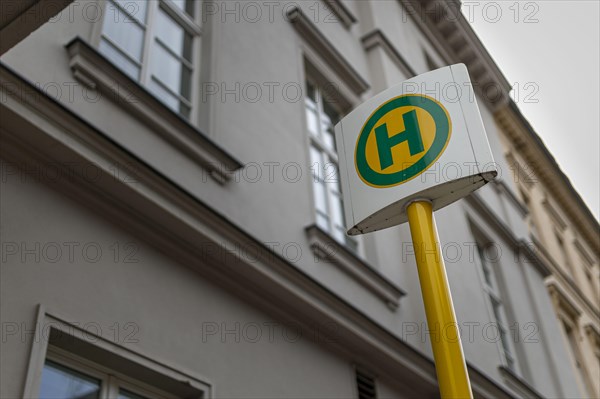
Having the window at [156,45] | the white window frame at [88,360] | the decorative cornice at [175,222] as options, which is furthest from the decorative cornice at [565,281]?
the white window frame at [88,360]

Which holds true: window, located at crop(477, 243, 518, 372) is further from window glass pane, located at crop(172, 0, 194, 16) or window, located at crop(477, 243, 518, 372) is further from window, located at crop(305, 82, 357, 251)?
window glass pane, located at crop(172, 0, 194, 16)

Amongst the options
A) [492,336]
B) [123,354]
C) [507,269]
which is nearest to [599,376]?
[507,269]

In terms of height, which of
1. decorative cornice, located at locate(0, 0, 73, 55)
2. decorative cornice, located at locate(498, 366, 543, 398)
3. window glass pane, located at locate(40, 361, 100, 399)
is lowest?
window glass pane, located at locate(40, 361, 100, 399)

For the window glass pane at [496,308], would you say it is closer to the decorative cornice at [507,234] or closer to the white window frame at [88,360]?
the decorative cornice at [507,234]

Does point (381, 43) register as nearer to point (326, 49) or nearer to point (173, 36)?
point (326, 49)

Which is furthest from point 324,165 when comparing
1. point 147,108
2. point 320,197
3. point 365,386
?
point 147,108

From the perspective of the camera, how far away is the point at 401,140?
309 centimetres

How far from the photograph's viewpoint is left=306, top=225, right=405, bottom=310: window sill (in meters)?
6.65

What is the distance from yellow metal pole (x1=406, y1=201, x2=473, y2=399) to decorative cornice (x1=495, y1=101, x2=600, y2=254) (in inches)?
595

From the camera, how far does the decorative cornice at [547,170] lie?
17469 millimetres

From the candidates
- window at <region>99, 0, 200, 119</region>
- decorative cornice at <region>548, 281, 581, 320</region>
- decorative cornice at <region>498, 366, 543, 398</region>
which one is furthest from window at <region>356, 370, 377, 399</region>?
decorative cornice at <region>548, 281, 581, 320</region>

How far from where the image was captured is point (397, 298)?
753cm

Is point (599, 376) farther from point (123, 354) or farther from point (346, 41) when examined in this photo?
point (123, 354)

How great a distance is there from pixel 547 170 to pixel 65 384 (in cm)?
1696
